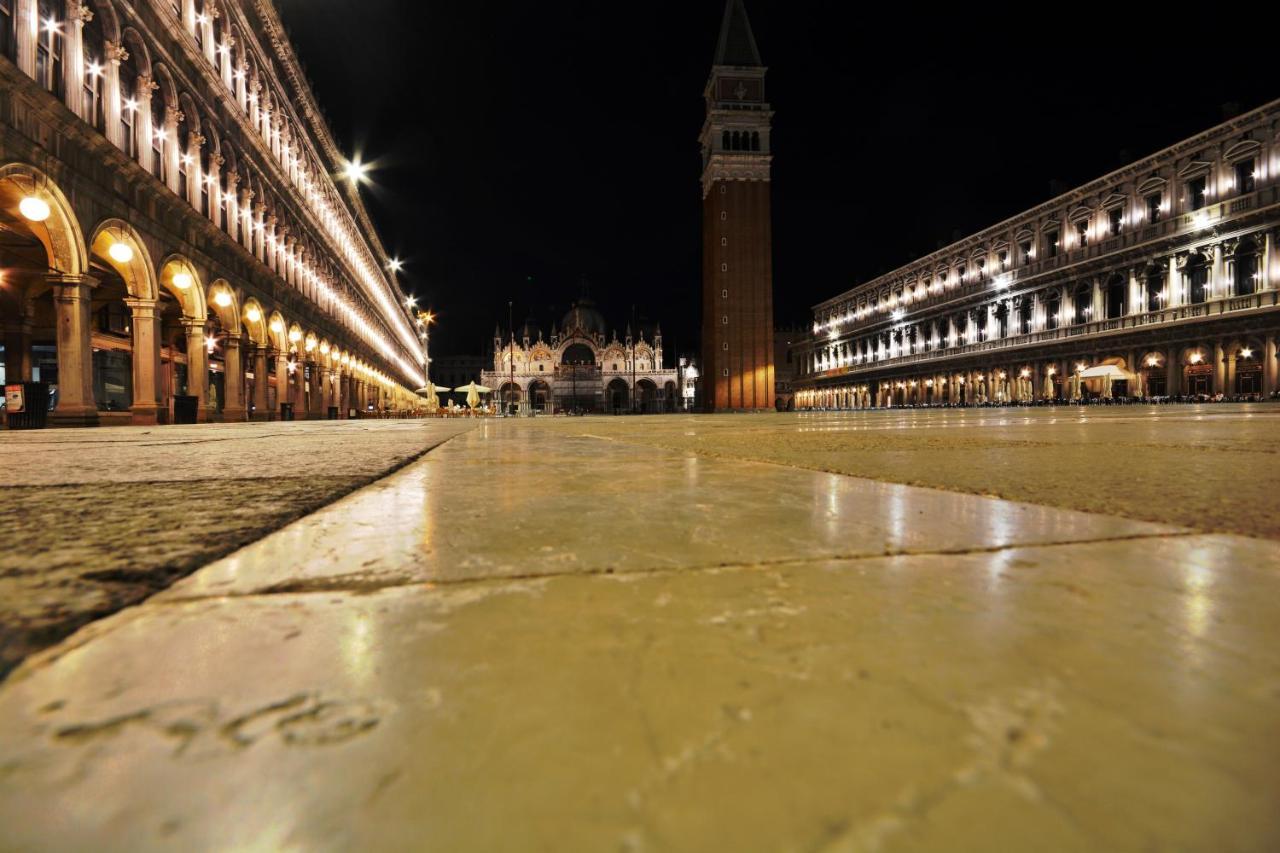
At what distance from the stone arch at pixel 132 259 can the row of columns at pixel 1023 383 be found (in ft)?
113

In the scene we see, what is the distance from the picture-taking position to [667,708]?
45 centimetres

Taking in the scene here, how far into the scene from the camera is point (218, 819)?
343 millimetres

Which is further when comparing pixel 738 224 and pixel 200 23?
pixel 738 224

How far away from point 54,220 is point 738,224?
133ft

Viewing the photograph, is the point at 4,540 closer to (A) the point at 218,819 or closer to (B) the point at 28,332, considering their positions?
(A) the point at 218,819

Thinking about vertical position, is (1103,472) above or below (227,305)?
below

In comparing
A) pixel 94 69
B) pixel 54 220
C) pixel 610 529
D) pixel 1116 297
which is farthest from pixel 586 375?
pixel 610 529

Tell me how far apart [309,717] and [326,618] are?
243 mm

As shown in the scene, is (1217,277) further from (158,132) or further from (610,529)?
(158,132)

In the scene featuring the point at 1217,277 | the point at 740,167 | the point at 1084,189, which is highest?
the point at 740,167

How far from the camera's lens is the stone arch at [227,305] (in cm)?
1464

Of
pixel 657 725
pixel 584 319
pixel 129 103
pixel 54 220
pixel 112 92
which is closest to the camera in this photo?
pixel 657 725

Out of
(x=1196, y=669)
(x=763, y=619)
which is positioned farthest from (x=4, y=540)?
(x=1196, y=669)

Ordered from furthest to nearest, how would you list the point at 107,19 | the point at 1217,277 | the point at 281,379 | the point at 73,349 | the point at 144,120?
1. the point at 1217,277
2. the point at 281,379
3. the point at 144,120
4. the point at 107,19
5. the point at 73,349
